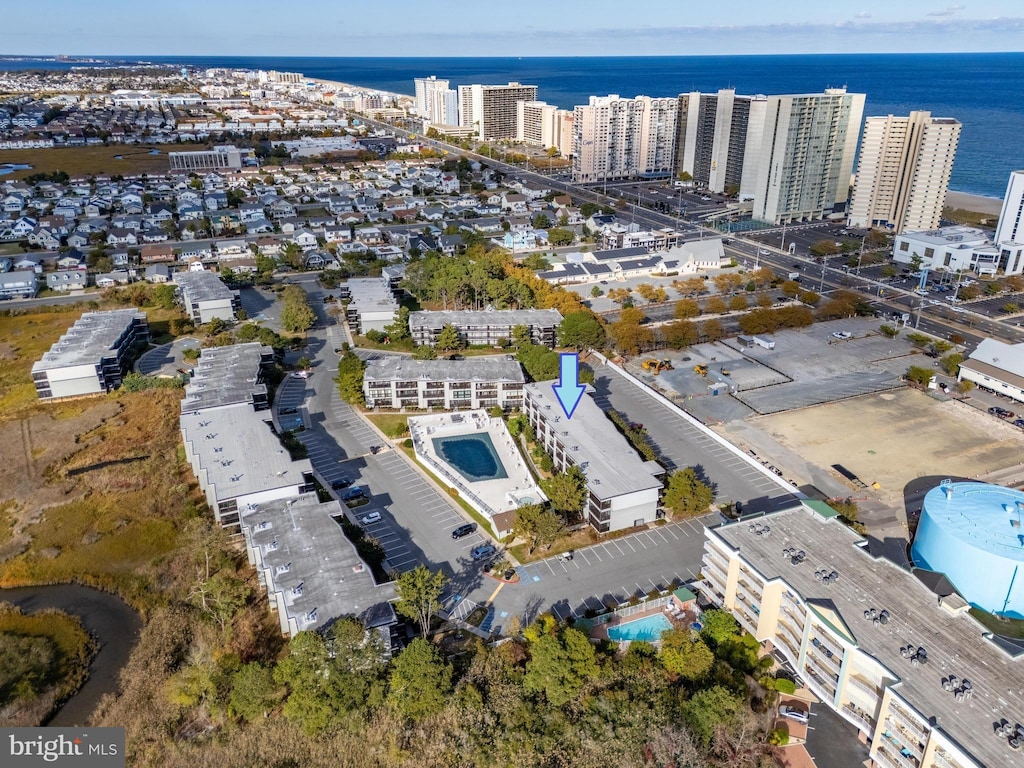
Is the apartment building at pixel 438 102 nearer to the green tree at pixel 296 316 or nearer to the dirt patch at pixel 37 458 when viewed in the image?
the green tree at pixel 296 316

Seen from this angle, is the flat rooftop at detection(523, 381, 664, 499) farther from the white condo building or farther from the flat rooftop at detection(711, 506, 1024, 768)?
the white condo building

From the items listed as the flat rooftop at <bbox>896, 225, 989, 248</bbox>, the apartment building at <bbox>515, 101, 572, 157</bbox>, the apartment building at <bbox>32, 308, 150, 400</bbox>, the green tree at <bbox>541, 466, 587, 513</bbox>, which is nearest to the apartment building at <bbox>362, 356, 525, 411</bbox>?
the green tree at <bbox>541, 466, 587, 513</bbox>

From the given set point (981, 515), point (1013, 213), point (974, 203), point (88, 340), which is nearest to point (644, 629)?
point (981, 515)

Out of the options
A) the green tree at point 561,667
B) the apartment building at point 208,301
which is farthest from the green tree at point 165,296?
the green tree at point 561,667

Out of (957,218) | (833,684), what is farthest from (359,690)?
(957,218)

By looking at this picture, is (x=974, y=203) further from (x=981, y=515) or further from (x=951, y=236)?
(x=981, y=515)

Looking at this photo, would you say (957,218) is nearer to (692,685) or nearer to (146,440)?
(692,685)
